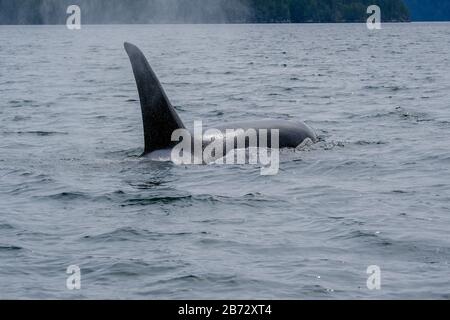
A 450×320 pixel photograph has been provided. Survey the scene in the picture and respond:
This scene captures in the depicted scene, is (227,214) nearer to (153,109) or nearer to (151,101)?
(153,109)

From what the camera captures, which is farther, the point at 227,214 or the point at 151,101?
the point at 151,101

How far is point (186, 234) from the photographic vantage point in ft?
34.8

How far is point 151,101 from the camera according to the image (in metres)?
13.7

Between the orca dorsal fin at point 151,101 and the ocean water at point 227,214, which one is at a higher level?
the orca dorsal fin at point 151,101

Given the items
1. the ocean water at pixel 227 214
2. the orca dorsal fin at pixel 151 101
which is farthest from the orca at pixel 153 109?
the ocean water at pixel 227 214

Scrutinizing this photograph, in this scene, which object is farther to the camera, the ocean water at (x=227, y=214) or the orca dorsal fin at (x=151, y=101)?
the orca dorsal fin at (x=151, y=101)

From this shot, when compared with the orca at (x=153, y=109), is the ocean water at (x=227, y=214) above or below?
below

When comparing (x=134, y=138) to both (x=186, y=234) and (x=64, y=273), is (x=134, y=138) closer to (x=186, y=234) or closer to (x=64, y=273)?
(x=186, y=234)

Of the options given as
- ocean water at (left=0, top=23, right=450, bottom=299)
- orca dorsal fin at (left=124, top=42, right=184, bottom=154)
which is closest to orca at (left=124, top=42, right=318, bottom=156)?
orca dorsal fin at (left=124, top=42, right=184, bottom=154)

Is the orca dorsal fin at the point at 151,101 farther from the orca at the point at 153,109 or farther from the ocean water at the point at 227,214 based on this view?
the ocean water at the point at 227,214

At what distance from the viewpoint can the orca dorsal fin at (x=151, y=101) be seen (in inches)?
532

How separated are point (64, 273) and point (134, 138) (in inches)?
407

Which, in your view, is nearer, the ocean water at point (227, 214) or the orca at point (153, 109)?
the ocean water at point (227, 214)

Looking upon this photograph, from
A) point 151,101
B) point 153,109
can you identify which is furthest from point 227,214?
point 151,101
